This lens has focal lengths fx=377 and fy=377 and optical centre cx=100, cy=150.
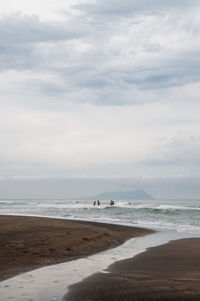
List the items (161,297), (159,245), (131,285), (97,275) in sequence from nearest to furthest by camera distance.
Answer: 1. (161,297)
2. (131,285)
3. (97,275)
4. (159,245)

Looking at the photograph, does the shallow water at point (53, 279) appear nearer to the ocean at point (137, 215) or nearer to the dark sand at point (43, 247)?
the dark sand at point (43, 247)

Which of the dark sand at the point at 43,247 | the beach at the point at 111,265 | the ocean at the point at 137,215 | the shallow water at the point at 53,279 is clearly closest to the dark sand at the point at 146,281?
the beach at the point at 111,265

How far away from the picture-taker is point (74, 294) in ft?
23.1

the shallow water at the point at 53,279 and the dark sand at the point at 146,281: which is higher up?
the dark sand at the point at 146,281

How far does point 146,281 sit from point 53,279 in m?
2.06

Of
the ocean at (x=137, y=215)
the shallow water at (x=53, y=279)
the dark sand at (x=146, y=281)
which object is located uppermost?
the ocean at (x=137, y=215)

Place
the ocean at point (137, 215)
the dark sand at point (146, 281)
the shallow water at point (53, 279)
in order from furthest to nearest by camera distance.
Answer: the ocean at point (137, 215) < the shallow water at point (53, 279) < the dark sand at point (146, 281)

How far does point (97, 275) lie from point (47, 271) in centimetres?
137

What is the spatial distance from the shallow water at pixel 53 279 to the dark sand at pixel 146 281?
0.31 metres

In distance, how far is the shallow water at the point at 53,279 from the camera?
22.9ft

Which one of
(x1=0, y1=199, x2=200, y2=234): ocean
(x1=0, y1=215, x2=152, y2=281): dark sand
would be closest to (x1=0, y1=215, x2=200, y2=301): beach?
(x1=0, y1=215, x2=152, y2=281): dark sand

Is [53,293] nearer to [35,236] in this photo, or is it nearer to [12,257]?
[12,257]

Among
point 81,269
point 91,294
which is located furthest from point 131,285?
point 81,269

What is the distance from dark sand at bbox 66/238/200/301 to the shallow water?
0.31 meters
